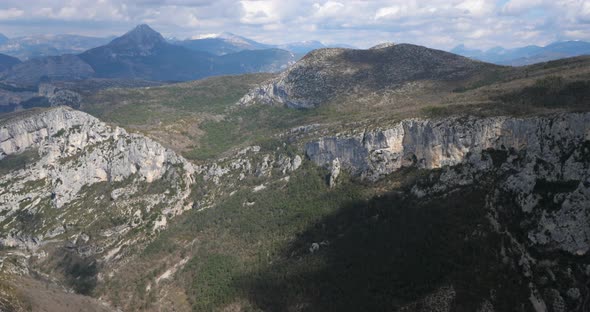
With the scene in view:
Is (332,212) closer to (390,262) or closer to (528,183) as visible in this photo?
(390,262)

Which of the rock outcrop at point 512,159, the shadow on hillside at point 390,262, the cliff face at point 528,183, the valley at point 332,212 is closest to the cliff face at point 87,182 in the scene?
the valley at point 332,212

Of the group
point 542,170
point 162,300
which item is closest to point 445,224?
point 542,170

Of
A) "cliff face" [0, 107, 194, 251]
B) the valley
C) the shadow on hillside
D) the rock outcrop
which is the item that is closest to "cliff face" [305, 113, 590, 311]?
the rock outcrop

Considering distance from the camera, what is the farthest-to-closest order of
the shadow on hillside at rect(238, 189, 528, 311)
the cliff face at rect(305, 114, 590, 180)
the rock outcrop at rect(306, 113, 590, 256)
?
the cliff face at rect(305, 114, 590, 180) → the rock outcrop at rect(306, 113, 590, 256) → the shadow on hillside at rect(238, 189, 528, 311)

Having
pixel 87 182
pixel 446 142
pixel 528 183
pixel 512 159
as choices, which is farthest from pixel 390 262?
pixel 87 182

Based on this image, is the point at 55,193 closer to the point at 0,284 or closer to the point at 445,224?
the point at 0,284

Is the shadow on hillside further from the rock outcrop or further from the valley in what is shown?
the rock outcrop

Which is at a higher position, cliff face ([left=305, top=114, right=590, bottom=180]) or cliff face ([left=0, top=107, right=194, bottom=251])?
cliff face ([left=305, top=114, right=590, bottom=180])

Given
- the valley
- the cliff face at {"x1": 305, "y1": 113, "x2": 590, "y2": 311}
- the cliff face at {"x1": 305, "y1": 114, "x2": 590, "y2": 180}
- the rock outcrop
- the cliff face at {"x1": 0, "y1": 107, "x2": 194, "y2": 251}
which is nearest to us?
the cliff face at {"x1": 305, "y1": 113, "x2": 590, "y2": 311}
